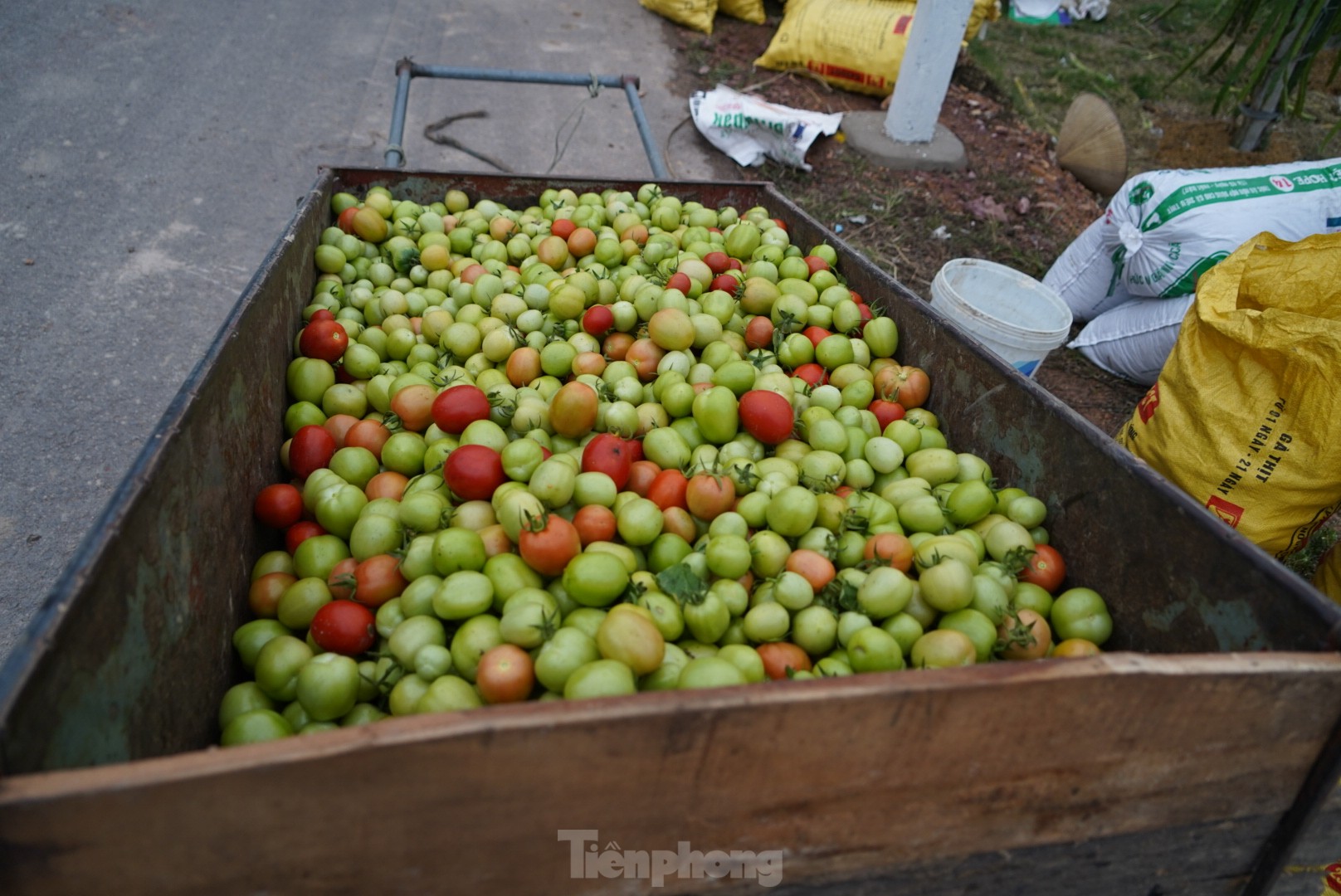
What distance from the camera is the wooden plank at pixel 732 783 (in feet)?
3.32

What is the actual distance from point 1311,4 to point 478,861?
644cm

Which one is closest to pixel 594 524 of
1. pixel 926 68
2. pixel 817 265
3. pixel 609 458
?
pixel 609 458

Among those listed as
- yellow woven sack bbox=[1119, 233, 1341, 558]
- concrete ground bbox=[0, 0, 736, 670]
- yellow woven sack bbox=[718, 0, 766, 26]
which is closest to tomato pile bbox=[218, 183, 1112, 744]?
concrete ground bbox=[0, 0, 736, 670]

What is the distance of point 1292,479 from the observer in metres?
2.81

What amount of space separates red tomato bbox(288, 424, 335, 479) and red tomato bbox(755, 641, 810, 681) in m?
1.47

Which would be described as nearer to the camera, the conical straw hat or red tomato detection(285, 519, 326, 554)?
red tomato detection(285, 519, 326, 554)

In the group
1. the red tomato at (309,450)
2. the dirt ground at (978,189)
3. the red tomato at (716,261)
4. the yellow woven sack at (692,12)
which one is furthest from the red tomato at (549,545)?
the yellow woven sack at (692,12)

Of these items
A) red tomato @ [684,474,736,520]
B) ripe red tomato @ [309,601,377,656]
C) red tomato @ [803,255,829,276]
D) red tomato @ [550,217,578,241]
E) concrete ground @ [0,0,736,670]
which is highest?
red tomato @ [803,255,829,276]

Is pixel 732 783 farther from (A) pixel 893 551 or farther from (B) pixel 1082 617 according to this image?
(B) pixel 1082 617

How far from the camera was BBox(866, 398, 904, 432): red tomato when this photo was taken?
8.68ft

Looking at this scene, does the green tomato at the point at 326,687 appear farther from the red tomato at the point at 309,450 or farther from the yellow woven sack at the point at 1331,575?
the yellow woven sack at the point at 1331,575

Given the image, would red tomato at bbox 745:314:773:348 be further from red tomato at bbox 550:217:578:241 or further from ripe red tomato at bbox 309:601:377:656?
ripe red tomato at bbox 309:601:377:656

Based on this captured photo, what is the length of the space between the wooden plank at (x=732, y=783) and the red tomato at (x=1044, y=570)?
2.27 ft

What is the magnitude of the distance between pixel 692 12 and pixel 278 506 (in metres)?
9.24
